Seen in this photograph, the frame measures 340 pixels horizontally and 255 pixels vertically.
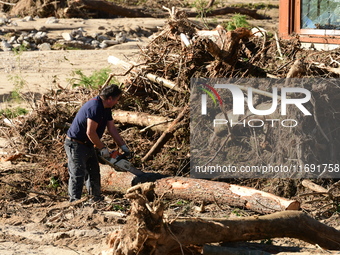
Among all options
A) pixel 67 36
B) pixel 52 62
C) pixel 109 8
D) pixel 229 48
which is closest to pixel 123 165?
pixel 229 48

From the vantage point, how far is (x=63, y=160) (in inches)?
353

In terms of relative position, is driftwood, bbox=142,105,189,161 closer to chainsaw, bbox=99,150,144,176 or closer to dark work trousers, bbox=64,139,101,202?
chainsaw, bbox=99,150,144,176

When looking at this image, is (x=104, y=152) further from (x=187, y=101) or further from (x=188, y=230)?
(x=188, y=230)

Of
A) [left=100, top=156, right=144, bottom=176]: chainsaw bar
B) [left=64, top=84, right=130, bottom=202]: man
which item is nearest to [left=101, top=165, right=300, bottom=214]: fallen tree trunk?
[left=100, top=156, right=144, bottom=176]: chainsaw bar

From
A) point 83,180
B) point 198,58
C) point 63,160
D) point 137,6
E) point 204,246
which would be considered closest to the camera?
point 204,246

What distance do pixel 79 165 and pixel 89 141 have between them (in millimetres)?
350

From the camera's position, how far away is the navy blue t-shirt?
7293 millimetres

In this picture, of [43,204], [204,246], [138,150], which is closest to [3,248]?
[43,204]

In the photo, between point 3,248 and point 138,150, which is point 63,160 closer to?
point 138,150

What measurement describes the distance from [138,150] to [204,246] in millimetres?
4220

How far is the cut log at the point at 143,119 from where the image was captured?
9.25 meters

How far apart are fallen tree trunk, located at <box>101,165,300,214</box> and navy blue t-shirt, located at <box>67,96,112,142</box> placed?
33.3 inches

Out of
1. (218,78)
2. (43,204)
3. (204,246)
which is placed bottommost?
(43,204)

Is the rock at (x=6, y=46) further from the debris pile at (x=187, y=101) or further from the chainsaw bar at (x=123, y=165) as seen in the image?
the chainsaw bar at (x=123, y=165)
